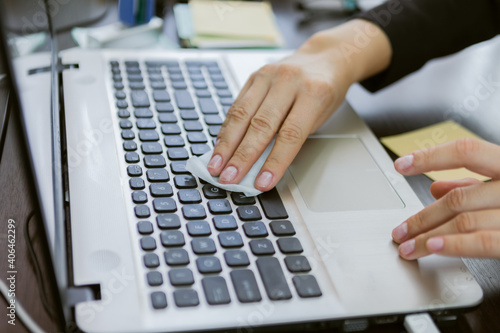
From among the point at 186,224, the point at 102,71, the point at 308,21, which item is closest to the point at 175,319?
the point at 186,224

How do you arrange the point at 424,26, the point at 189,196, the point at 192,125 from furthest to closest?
the point at 424,26 < the point at 192,125 < the point at 189,196

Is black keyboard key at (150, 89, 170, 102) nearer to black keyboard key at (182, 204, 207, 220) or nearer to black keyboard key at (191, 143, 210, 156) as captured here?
black keyboard key at (191, 143, 210, 156)

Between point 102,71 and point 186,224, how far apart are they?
0.31m

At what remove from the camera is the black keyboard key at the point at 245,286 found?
0.37m

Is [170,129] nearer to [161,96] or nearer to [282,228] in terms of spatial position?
[161,96]

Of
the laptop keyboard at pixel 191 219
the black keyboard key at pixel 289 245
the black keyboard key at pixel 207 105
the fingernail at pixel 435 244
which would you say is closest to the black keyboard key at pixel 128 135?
the laptop keyboard at pixel 191 219

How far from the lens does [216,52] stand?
744 millimetres

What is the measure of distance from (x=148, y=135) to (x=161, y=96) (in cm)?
9

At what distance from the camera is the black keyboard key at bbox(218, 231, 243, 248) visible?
415 mm

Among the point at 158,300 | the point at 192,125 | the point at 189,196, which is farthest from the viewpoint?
the point at 192,125

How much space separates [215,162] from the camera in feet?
1.64

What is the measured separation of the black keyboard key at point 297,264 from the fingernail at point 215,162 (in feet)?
0.42

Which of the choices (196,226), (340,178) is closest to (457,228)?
(340,178)

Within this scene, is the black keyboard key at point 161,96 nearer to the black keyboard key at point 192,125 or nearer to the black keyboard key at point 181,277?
the black keyboard key at point 192,125
